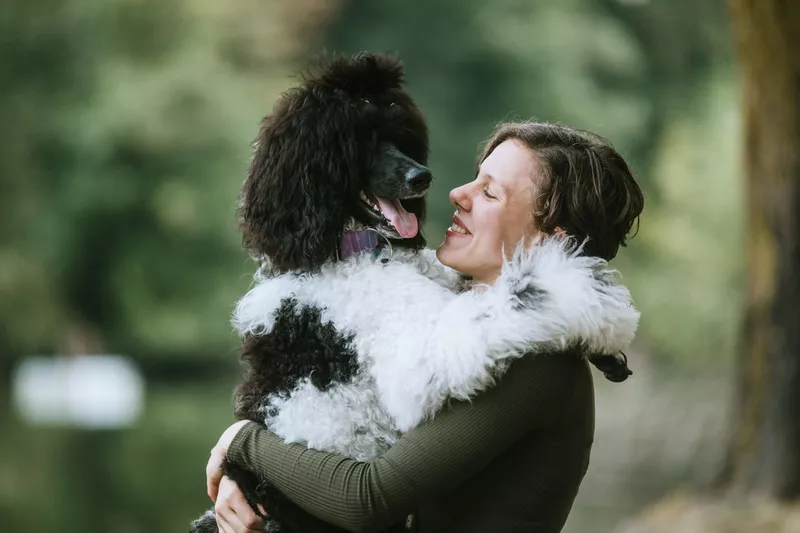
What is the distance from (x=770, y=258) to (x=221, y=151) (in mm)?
8598

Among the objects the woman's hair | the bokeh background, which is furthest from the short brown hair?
the bokeh background

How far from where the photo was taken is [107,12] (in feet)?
41.4

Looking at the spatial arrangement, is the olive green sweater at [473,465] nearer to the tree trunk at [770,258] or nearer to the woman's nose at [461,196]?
the woman's nose at [461,196]

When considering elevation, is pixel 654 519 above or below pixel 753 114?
below

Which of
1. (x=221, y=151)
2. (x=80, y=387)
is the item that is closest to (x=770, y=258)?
(x=221, y=151)

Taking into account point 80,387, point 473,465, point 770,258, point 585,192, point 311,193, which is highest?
point 80,387

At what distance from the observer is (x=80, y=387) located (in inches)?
603

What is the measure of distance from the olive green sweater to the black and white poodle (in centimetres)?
4

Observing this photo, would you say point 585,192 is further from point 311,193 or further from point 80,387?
point 80,387

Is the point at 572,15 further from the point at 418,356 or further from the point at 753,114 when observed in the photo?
the point at 418,356

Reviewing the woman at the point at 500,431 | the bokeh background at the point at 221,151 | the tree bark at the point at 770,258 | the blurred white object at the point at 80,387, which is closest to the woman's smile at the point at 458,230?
the woman at the point at 500,431

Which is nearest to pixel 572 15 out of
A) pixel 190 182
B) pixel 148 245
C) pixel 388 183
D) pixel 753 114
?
pixel 190 182

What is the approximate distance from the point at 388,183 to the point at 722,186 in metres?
8.99

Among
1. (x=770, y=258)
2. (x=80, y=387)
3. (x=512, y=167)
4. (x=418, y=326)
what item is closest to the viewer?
(x=418, y=326)
